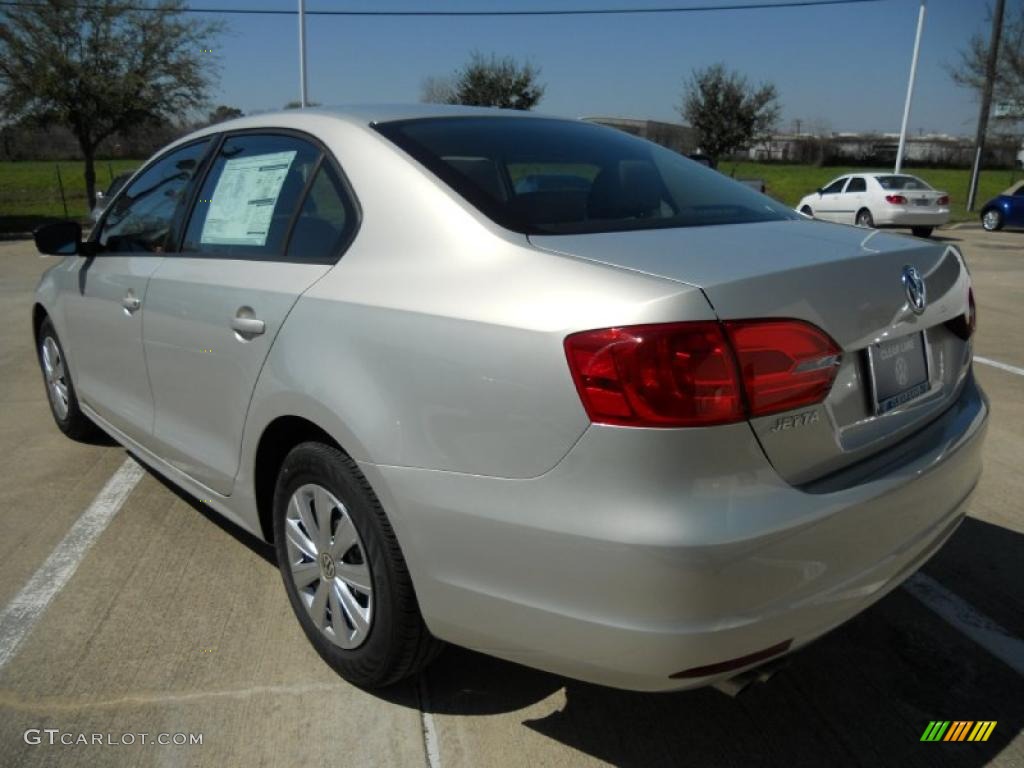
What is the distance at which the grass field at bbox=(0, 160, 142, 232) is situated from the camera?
23.7 m

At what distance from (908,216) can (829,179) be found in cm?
2079

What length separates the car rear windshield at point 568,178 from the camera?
230 centimetres

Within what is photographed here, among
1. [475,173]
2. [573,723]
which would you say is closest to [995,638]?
[573,723]

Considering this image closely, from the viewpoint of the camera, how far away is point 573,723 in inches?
94.5

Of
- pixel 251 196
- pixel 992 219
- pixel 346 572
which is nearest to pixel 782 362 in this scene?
pixel 346 572

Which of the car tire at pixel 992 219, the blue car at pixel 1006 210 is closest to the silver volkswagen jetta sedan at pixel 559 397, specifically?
the blue car at pixel 1006 210

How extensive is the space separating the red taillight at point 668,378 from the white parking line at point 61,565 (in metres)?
2.22

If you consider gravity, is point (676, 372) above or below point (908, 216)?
above

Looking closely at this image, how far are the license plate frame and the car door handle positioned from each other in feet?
5.50

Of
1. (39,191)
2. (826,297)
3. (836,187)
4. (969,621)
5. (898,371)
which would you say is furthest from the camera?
(39,191)

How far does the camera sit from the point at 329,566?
2463 mm

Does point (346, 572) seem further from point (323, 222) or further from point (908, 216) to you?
point (908, 216)

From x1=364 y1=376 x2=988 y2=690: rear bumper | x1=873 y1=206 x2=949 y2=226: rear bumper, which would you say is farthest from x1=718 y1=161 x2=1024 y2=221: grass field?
x1=364 y1=376 x2=988 y2=690: rear bumper

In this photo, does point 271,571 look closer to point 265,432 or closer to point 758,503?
point 265,432
